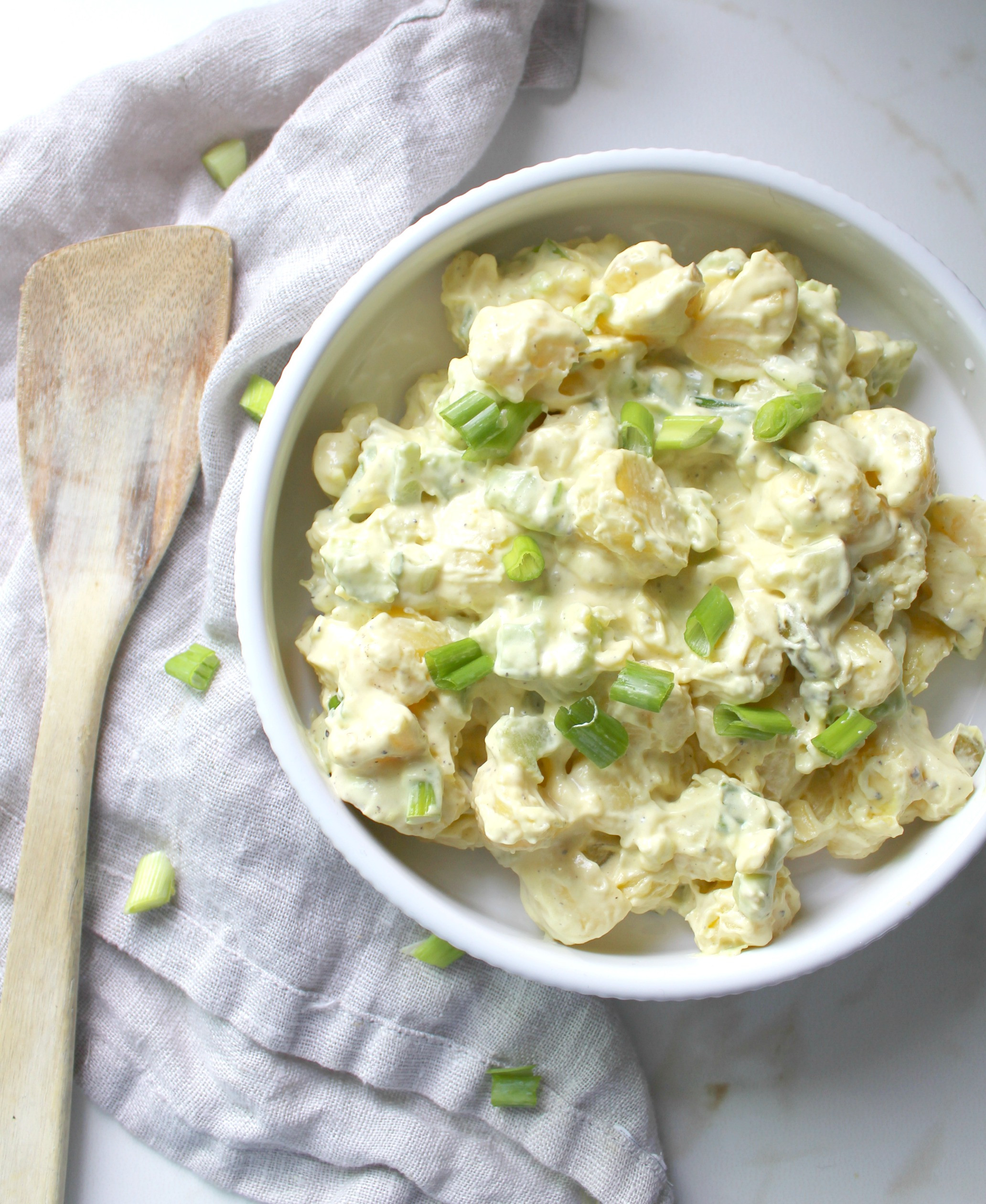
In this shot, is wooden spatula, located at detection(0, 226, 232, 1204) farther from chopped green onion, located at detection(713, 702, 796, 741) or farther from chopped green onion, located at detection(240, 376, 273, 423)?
chopped green onion, located at detection(713, 702, 796, 741)

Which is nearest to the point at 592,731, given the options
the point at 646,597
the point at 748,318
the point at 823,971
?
the point at 646,597

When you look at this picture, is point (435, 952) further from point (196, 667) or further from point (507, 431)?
point (507, 431)

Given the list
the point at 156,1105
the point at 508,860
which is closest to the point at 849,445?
the point at 508,860

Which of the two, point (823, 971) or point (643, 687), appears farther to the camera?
point (823, 971)

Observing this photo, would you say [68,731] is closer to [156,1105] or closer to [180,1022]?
[180,1022]

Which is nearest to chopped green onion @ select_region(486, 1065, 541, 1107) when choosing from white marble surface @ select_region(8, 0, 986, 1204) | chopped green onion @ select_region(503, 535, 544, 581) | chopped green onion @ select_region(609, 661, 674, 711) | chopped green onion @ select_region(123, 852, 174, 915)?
white marble surface @ select_region(8, 0, 986, 1204)

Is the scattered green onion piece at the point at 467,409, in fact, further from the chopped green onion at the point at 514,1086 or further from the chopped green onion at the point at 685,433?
the chopped green onion at the point at 514,1086
